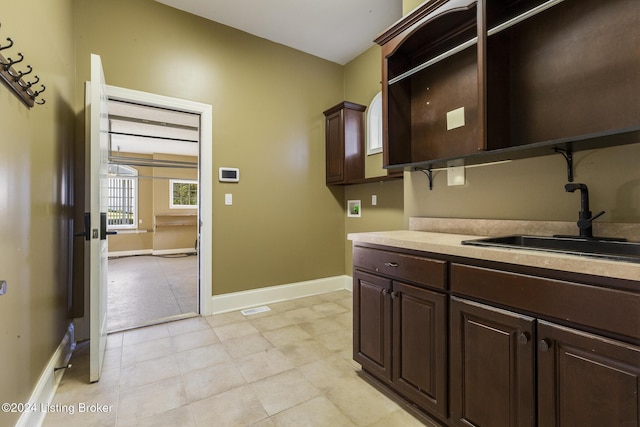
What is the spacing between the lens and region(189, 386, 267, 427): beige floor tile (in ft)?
4.95

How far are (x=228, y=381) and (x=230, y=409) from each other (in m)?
0.28

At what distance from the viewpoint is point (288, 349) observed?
7.47ft

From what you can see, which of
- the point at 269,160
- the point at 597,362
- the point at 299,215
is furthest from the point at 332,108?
the point at 597,362

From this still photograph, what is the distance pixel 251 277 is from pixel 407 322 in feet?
7.06

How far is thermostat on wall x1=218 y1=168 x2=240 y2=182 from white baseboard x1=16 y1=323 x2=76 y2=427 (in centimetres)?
181

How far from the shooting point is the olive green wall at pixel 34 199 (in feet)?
4.00

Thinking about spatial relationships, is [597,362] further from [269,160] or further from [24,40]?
[269,160]

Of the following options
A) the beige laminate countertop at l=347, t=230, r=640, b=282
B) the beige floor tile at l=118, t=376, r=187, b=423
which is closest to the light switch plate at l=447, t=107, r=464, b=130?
the beige laminate countertop at l=347, t=230, r=640, b=282

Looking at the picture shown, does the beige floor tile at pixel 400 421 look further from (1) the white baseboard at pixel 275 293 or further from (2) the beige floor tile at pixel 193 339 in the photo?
(1) the white baseboard at pixel 275 293

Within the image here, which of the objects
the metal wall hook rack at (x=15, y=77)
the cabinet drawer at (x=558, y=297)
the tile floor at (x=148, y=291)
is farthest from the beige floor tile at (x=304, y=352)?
the metal wall hook rack at (x=15, y=77)

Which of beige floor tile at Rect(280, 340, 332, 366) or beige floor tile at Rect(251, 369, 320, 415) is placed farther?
beige floor tile at Rect(280, 340, 332, 366)

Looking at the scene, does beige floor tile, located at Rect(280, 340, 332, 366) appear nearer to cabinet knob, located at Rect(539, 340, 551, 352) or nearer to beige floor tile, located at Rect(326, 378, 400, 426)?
beige floor tile, located at Rect(326, 378, 400, 426)

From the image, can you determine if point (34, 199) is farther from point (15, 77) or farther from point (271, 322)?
point (271, 322)

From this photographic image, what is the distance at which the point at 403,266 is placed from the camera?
1.55 meters
